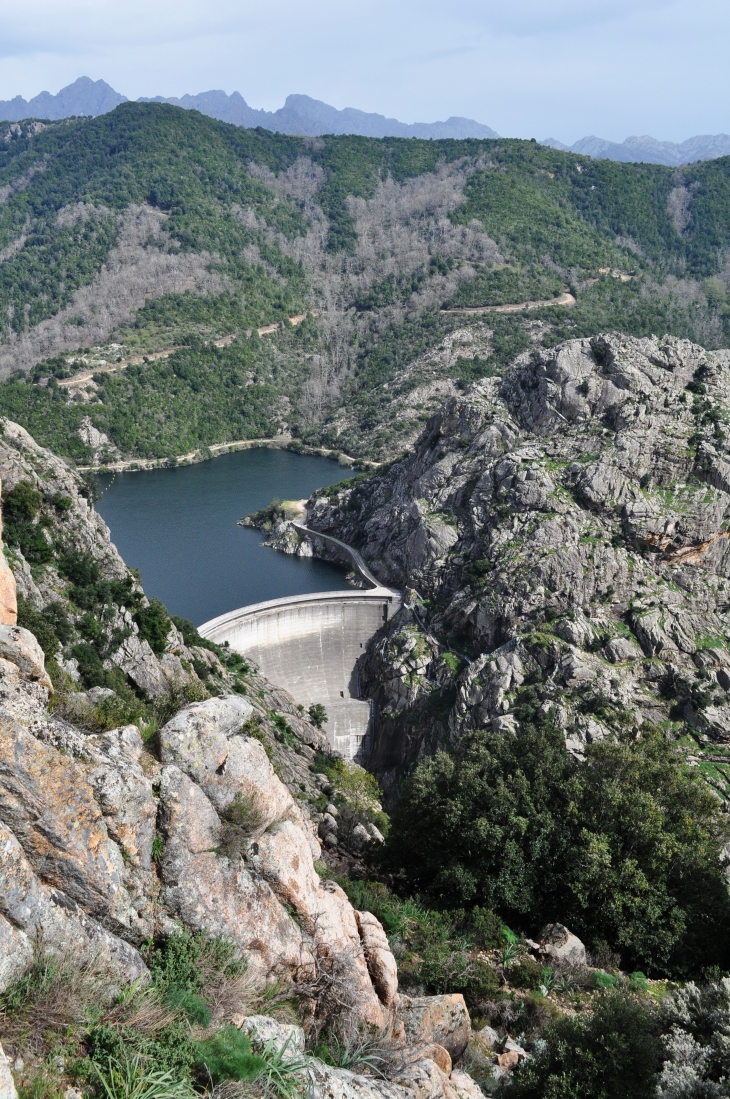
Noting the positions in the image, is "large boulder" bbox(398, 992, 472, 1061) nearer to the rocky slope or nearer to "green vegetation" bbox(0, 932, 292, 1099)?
the rocky slope

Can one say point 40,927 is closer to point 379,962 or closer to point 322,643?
point 379,962

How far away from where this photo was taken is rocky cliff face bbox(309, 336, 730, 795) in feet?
166

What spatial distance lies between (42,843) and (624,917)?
16.7 meters

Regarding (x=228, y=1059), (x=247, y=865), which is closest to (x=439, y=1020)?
(x=247, y=865)

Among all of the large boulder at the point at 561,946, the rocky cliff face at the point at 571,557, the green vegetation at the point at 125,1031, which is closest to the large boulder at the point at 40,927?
the green vegetation at the point at 125,1031

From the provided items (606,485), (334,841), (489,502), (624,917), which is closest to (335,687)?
(489,502)

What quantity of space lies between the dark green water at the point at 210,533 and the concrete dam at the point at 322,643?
740cm

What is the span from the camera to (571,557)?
180ft

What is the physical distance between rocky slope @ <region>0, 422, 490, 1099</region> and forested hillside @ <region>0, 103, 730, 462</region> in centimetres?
9835

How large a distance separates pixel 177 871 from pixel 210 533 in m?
73.4

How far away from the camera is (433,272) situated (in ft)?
486

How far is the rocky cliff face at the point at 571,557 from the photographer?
5047 cm

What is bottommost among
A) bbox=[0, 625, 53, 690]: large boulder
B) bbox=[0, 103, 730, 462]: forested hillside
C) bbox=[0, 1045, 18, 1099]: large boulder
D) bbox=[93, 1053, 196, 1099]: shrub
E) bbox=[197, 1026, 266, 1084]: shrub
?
bbox=[197, 1026, 266, 1084]: shrub

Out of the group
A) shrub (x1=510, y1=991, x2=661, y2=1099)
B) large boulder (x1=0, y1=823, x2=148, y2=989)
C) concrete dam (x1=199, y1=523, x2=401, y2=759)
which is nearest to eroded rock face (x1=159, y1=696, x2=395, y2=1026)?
large boulder (x1=0, y1=823, x2=148, y2=989)
